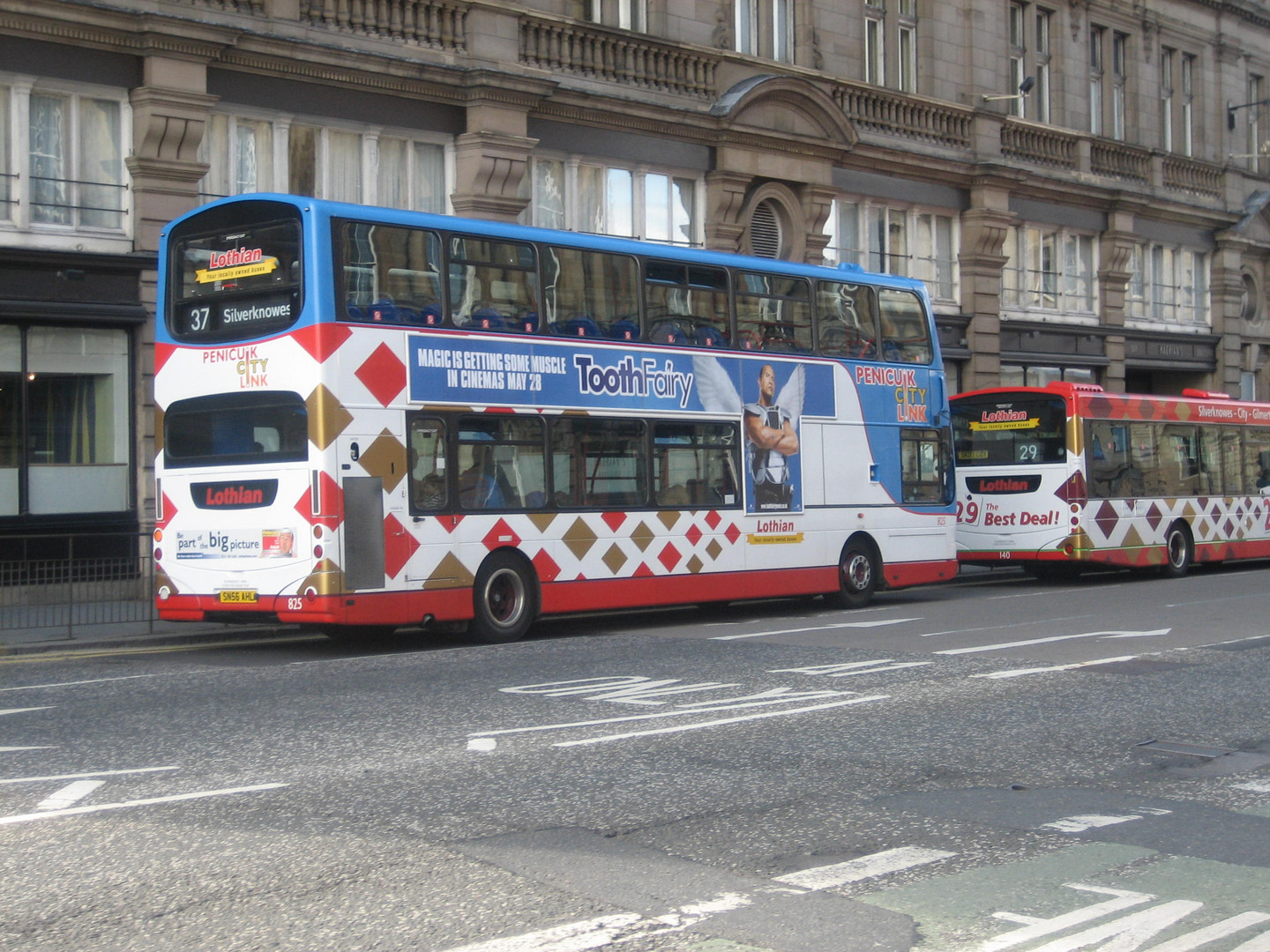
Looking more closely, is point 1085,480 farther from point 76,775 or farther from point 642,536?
point 76,775

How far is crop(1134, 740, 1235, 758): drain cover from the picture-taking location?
8695 millimetres

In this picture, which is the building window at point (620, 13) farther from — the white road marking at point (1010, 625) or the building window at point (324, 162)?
the white road marking at point (1010, 625)

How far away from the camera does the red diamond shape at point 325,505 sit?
13430 millimetres

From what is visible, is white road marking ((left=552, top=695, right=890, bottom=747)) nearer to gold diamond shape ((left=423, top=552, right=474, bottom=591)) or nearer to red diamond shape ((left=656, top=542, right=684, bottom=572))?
gold diamond shape ((left=423, top=552, right=474, bottom=591))

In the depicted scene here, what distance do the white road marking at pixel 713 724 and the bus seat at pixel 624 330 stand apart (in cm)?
663

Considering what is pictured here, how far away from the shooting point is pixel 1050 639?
575 inches

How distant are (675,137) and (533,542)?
42.8ft

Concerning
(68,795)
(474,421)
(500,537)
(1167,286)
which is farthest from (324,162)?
(1167,286)

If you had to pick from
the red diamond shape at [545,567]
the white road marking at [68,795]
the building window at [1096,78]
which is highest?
the building window at [1096,78]

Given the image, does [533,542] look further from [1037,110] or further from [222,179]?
[1037,110]

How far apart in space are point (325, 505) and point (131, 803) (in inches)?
258

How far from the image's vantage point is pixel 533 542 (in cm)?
1534

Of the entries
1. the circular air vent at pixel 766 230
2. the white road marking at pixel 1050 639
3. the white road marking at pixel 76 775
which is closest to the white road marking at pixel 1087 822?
the white road marking at pixel 76 775

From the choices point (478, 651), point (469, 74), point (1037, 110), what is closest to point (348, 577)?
point (478, 651)
